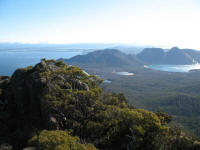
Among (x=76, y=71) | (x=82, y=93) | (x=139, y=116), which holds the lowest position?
(x=139, y=116)

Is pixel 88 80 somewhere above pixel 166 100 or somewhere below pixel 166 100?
above

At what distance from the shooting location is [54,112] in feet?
65.2

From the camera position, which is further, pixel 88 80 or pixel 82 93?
pixel 88 80

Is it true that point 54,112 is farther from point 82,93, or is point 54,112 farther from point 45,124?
point 82,93

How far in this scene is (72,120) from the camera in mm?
18703

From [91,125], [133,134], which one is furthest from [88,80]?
[133,134]

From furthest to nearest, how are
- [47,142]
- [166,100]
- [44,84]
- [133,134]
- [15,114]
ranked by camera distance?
[166,100] < [15,114] < [44,84] < [133,134] < [47,142]

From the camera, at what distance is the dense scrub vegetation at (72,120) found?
15930 millimetres

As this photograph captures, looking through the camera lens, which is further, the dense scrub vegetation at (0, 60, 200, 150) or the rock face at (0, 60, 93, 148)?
the rock face at (0, 60, 93, 148)

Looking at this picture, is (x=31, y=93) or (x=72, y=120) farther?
(x=31, y=93)

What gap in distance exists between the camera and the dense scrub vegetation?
52.3ft

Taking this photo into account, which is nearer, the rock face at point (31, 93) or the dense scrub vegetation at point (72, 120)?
the dense scrub vegetation at point (72, 120)

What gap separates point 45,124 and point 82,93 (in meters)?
6.06

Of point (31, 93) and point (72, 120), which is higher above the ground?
point (31, 93)
